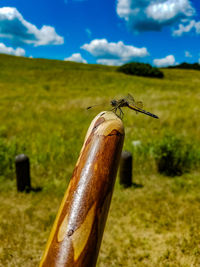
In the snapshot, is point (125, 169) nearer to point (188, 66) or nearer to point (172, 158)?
point (172, 158)

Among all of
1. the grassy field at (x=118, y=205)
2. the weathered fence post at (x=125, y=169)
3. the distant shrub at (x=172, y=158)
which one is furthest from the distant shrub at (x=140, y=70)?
the weathered fence post at (x=125, y=169)

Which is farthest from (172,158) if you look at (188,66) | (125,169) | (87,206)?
(188,66)

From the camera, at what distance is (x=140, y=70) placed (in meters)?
45.2

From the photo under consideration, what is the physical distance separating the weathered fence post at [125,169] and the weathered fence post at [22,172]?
212 centimetres

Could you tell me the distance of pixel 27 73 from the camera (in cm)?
3234

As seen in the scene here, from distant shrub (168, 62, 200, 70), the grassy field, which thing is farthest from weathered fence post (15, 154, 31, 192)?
distant shrub (168, 62, 200, 70)

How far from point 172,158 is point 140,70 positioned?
4181 cm

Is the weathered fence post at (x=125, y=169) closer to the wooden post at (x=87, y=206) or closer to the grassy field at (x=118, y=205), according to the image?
the grassy field at (x=118, y=205)

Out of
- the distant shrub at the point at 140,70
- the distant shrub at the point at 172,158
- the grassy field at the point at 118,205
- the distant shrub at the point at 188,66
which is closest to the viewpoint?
the grassy field at the point at 118,205

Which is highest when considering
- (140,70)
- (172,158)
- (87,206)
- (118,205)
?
(140,70)

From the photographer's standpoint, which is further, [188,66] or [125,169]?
[188,66]

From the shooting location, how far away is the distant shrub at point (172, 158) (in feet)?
19.4

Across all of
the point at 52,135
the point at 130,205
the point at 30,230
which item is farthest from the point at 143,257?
the point at 52,135

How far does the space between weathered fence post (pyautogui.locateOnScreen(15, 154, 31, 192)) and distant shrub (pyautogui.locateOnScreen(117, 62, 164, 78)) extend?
4170 cm
